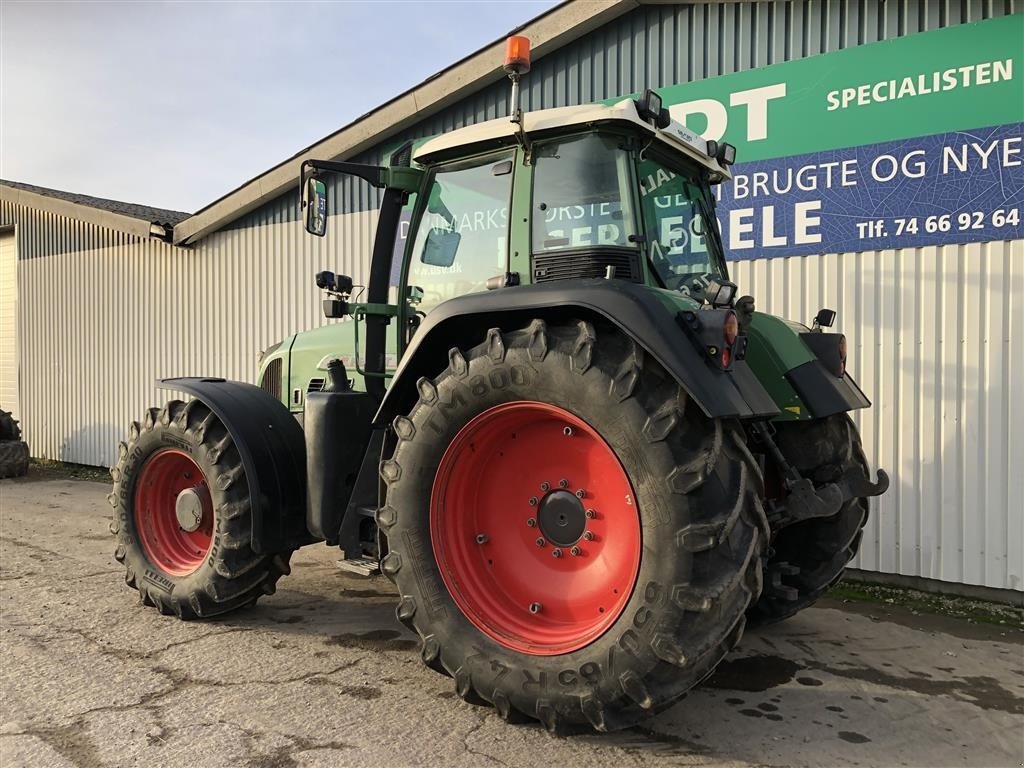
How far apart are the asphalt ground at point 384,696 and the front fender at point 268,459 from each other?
1.98 feet

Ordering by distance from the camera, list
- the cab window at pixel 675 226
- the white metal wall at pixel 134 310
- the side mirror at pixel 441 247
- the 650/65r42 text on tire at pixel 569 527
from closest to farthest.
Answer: the 650/65r42 text on tire at pixel 569 527 < the cab window at pixel 675 226 < the side mirror at pixel 441 247 < the white metal wall at pixel 134 310

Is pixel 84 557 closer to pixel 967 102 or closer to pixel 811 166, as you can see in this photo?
pixel 811 166

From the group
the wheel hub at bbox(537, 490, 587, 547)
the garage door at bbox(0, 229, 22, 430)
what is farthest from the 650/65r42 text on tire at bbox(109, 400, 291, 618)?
the garage door at bbox(0, 229, 22, 430)

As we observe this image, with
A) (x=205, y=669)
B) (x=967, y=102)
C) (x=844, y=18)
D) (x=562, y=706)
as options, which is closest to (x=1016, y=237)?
(x=967, y=102)

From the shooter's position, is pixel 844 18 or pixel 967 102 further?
pixel 844 18

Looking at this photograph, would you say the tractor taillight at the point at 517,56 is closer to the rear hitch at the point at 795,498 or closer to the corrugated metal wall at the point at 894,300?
the rear hitch at the point at 795,498

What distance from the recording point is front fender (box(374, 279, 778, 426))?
9.75 ft

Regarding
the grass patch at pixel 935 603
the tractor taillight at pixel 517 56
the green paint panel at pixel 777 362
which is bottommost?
the grass patch at pixel 935 603

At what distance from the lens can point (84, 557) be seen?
643 centimetres

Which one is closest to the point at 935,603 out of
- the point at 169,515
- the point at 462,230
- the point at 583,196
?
the point at 583,196

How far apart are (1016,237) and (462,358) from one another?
14.2 feet

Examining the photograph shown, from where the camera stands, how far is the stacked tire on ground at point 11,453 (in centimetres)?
1169

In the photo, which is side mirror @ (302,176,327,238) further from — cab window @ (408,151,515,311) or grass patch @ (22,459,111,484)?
grass patch @ (22,459,111,484)

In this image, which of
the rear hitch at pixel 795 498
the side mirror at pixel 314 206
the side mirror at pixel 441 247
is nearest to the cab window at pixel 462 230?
the side mirror at pixel 441 247
